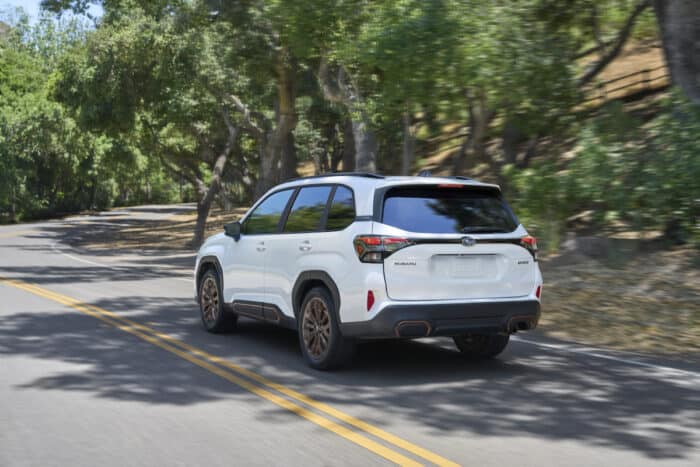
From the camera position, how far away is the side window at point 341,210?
742 centimetres

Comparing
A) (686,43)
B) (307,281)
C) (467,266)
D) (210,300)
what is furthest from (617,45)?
(307,281)

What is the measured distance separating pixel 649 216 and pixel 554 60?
126 inches

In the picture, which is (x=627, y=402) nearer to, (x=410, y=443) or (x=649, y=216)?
(x=410, y=443)

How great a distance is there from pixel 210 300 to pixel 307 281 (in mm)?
2490

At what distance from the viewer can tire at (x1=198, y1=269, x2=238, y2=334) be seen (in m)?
9.66

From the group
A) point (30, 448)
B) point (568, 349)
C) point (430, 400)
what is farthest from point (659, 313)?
point (30, 448)

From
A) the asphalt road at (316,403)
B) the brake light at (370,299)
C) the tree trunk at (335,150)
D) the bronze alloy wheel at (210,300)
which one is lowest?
the asphalt road at (316,403)

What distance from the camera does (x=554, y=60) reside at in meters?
13.4

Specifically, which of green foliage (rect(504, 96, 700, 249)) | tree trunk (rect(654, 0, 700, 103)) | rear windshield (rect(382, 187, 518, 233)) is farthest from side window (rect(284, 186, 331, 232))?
tree trunk (rect(654, 0, 700, 103))

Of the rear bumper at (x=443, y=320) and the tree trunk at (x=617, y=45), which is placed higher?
the tree trunk at (x=617, y=45)

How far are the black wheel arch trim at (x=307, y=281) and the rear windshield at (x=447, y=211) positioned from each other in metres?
0.78

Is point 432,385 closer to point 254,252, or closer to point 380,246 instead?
point 380,246

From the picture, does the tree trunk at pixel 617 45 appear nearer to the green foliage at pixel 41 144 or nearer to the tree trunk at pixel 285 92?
the tree trunk at pixel 285 92

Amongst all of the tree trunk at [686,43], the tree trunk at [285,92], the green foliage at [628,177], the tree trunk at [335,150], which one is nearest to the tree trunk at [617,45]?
the tree trunk at [686,43]
